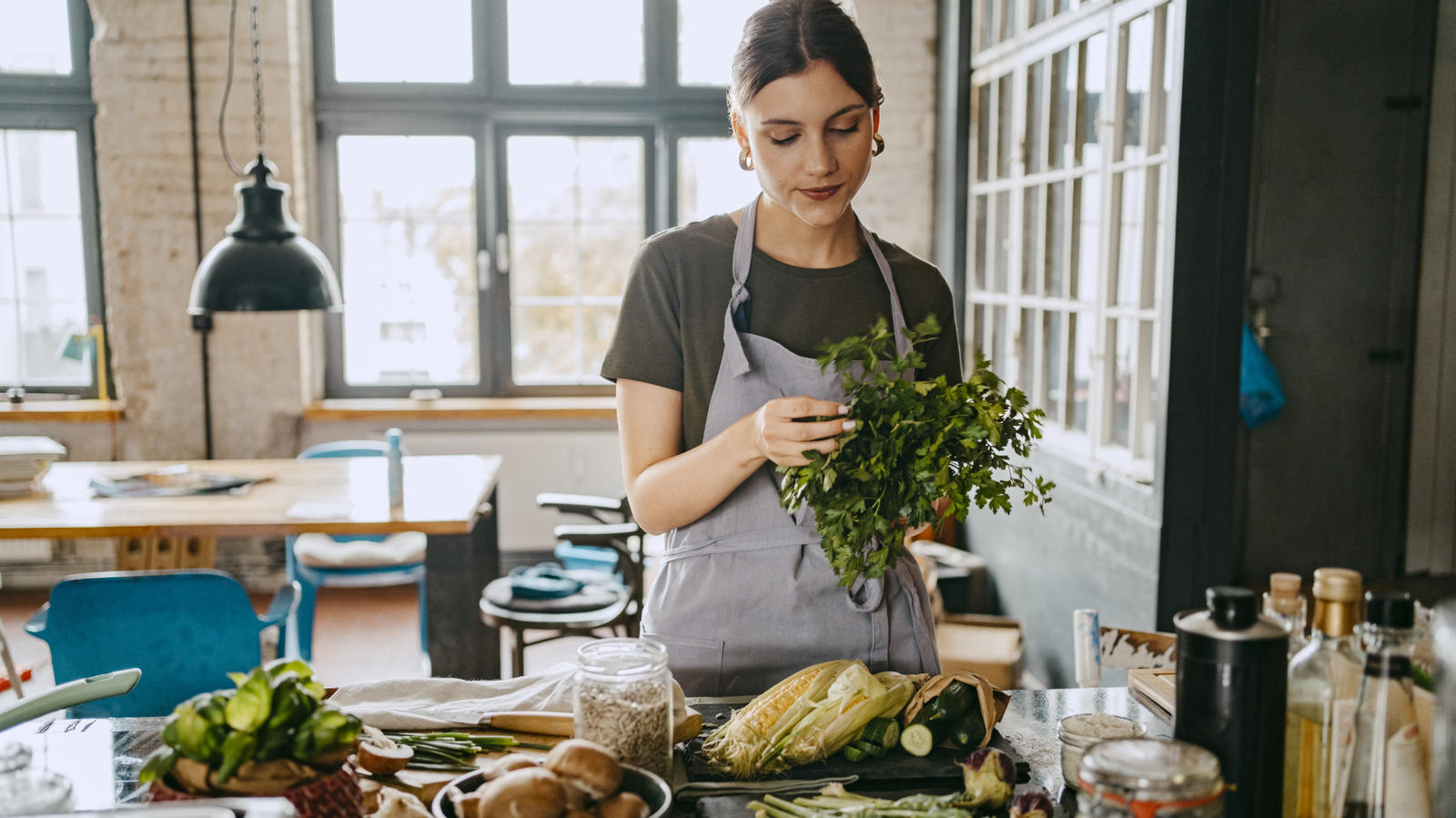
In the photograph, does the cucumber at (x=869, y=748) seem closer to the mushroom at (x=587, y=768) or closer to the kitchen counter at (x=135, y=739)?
the kitchen counter at (x=135, y=739)

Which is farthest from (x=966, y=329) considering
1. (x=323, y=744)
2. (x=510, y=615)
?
(x=323, y=744)

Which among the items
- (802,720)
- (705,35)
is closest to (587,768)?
(802,720)

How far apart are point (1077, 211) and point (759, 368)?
2.54m

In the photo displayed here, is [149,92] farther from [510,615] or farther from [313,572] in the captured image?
[510,615]

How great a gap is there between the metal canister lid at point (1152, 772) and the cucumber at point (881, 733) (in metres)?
0.36

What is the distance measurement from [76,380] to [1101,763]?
19.3 feet

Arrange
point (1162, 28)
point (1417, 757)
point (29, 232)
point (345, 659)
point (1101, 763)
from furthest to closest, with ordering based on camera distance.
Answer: point (29, 232) < point (345, 659) < point (1162, 28) < point (1417, 757) < point (1101, 763)

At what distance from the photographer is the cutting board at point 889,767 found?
47.4 inches

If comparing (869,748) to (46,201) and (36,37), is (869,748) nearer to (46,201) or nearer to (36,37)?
(46,201)

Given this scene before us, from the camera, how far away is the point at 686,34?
547 centimetres

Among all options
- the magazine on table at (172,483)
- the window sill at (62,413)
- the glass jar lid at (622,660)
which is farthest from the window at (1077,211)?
the window sill at (62,413)

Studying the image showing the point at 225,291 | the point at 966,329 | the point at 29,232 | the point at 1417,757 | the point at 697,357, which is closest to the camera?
the point at 1417,757

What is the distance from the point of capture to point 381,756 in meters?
1.20

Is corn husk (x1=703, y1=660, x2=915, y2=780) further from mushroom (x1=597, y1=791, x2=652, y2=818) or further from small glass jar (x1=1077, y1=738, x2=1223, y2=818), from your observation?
small glass jar (x1=1077, y1=738, x2=1223, y2=818)
